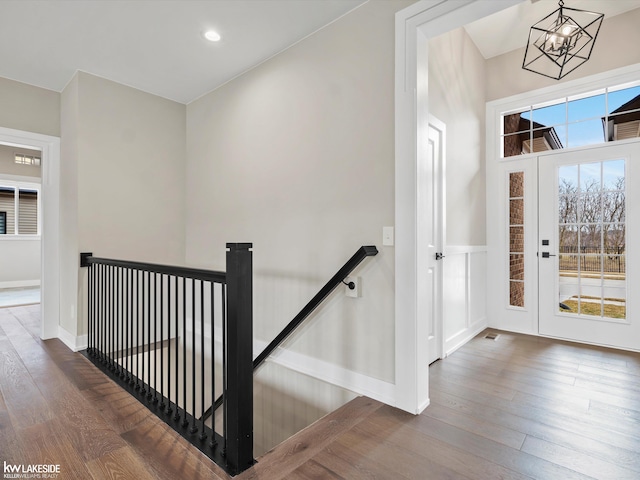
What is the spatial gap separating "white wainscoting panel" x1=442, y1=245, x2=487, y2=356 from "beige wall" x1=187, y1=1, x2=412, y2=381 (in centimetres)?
108

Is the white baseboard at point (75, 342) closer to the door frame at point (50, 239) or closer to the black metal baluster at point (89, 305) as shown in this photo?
the black metal baluster at point (89, 305)

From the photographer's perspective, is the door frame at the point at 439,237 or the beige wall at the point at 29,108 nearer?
the door frame at the point at 439,237

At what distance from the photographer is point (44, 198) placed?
3.78 m

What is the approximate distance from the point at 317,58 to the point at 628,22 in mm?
3101

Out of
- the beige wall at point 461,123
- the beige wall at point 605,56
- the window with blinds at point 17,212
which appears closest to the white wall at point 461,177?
the beige wall at point 461,123

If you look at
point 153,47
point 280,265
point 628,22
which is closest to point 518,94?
point 628,22

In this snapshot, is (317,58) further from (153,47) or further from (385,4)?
(153,47)

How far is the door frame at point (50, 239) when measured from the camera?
3703mm

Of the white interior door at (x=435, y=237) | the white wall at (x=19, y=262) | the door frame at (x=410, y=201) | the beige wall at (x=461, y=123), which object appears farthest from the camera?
the white wall at (x=19, y=262)

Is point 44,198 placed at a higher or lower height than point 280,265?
higher

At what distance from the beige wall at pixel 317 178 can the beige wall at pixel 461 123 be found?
85 cm

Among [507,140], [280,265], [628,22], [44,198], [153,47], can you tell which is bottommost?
[280,265]

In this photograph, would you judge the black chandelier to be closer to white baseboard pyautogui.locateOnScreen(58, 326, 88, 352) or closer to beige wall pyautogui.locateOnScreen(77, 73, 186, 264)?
beige wall pyautogui.locateOnScreen(77, 73, 186, 264)

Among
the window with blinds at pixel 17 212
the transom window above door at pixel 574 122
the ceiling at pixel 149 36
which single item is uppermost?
the ceiling at pixel 149 36
